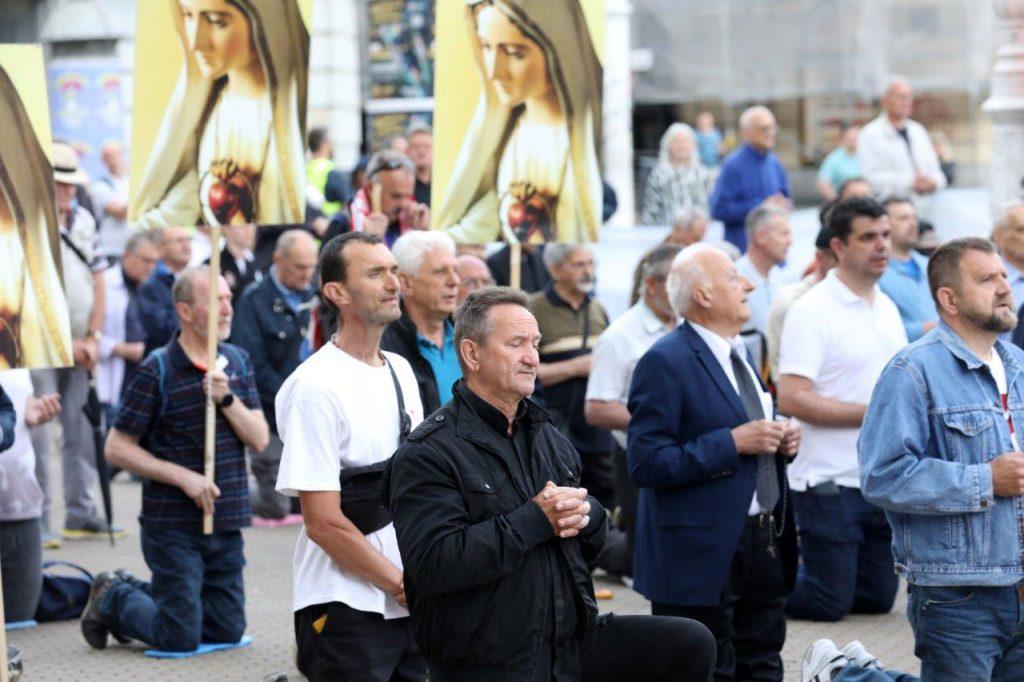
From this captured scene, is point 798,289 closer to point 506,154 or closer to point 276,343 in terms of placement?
point 506,154

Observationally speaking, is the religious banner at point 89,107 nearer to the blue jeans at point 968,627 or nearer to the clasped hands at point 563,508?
the blue jeans at point 968,627

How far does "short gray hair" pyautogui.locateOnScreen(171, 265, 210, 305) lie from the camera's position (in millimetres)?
8828

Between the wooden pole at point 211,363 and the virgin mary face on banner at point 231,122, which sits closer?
the wooden pole at point 211,363

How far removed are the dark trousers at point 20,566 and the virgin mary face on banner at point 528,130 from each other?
8.57 ft

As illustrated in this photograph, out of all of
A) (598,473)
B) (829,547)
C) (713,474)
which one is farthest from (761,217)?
(713,474)

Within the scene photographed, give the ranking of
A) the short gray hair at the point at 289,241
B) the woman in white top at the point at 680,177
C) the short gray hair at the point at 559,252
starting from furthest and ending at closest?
the woman in white top at the point at 680,177
the short gray hair at the point at 289,241
the short gray hair at the point at 559,252

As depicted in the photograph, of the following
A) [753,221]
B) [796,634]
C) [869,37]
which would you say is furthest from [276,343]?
[869,37]

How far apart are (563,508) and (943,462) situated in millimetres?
1587

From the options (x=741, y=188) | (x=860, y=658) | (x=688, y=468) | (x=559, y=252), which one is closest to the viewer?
(x=688, y=468)

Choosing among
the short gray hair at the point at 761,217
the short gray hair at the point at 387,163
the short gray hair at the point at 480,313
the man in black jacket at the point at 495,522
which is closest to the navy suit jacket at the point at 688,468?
the man in black jacket at the point at 495,522

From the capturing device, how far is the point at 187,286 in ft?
29.0

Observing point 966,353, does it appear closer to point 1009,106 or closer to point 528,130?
point 528,130

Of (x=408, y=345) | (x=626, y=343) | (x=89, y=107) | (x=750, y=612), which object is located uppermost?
(x=89, y=107)

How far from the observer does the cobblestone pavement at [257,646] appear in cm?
844
